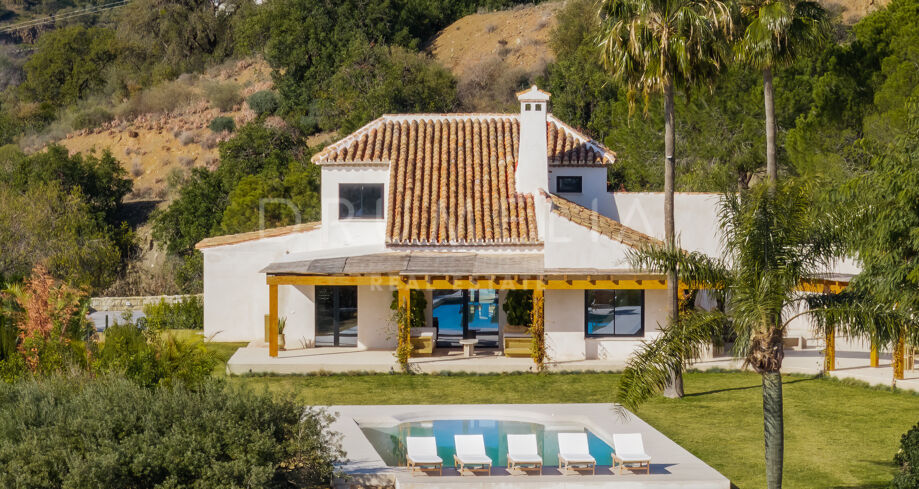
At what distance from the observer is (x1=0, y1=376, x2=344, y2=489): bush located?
40.5 ft

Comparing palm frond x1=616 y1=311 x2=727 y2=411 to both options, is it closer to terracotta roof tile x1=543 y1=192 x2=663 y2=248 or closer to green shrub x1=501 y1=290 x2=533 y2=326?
terracotta roof tile x1=543 y1=192 x2=663 y2=248

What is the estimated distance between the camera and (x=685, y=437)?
60.5 feet

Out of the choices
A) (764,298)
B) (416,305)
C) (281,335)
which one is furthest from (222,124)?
(764,298)

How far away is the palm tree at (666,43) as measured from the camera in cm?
1962

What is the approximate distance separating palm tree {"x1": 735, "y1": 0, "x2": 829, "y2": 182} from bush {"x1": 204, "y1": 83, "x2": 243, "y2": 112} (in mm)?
48396

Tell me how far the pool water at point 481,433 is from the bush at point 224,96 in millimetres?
50626

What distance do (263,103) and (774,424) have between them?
170 feet

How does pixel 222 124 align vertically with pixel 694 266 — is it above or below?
above

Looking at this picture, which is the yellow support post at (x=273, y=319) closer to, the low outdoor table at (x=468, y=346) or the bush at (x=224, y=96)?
the low outdoor table at (x=468, y=346)

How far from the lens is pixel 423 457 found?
15.6m

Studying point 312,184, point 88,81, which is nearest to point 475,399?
point 312,184

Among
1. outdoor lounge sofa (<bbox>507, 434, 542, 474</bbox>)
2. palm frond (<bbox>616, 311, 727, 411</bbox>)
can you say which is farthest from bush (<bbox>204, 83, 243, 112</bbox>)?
palm frond (<bbox>616, 311, 727, 411</bbox>)

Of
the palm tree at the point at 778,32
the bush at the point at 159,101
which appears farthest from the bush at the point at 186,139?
the palm tree at the point at 778,32

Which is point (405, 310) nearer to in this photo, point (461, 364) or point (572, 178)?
point (461, 364)
